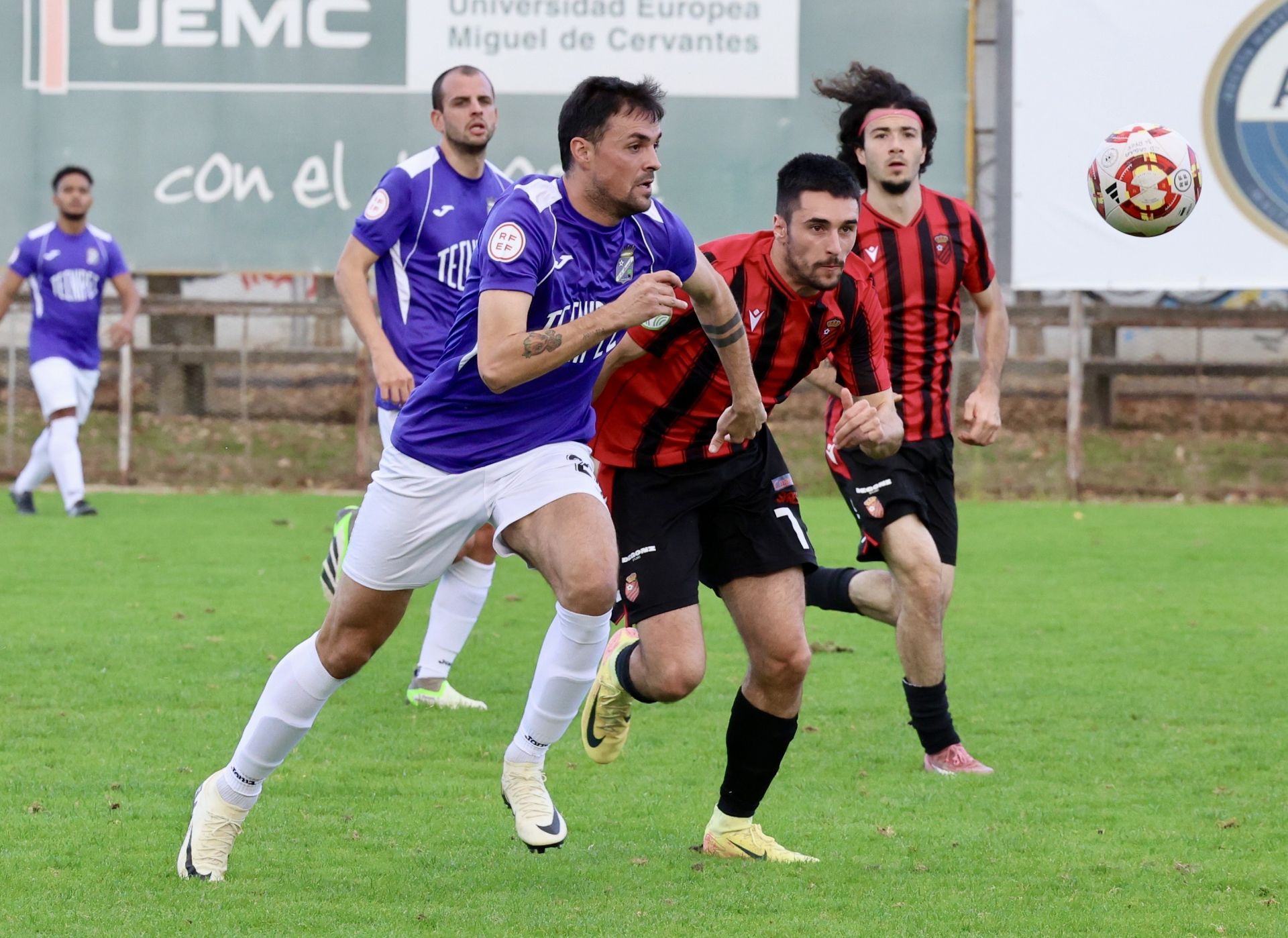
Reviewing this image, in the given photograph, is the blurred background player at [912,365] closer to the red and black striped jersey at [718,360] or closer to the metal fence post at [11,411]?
the red and black striped jersey at [718,360]

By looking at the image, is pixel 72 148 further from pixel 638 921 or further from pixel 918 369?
pixel 638 921

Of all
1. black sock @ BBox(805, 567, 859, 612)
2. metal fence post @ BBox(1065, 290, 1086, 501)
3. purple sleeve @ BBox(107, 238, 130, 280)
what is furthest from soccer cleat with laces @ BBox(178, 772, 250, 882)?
metal fence post @ BBox(1065, 290, 1086, 501)

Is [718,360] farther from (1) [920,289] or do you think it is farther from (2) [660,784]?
(1) [920,289]

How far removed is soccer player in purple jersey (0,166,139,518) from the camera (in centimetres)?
1316

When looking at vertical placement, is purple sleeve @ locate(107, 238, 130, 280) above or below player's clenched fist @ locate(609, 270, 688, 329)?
above

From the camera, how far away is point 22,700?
6711 millimetres

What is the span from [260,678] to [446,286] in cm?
185

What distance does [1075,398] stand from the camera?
1537 centimetres

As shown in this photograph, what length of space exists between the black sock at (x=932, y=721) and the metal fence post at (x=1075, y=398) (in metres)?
9.66

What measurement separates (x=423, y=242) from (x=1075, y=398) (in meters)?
9.37

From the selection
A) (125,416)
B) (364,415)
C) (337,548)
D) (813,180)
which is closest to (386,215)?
(337,548)

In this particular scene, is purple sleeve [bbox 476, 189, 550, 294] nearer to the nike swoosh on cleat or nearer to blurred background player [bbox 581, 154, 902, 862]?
blurred background player [bbox 581, 154, 902, 862]

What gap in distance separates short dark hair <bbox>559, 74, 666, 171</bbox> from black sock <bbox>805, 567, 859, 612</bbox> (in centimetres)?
276

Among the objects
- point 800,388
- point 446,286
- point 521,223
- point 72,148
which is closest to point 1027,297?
point 800,388
